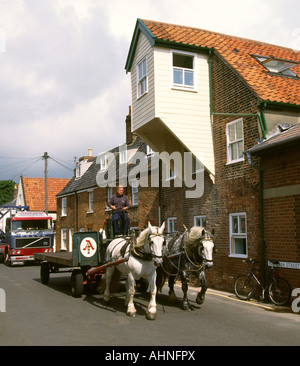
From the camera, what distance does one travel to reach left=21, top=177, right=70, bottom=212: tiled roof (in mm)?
45750

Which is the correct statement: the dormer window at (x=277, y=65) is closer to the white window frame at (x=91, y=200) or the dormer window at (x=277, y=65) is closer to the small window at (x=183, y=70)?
the small window at (x=183, y=70)

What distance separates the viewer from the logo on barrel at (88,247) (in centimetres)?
1110

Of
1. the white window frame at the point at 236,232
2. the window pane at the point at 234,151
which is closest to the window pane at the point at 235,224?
the white window frame at the point at 236,232

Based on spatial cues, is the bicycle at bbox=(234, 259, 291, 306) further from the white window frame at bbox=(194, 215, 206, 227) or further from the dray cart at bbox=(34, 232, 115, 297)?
the dray cart at bbox=(34, 232, 115, 297)

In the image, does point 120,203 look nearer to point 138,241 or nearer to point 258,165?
point 138,241

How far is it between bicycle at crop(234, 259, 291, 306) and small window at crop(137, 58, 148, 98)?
25.6ft

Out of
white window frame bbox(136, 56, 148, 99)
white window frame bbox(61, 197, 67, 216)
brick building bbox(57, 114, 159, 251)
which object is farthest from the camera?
white window frame bbox(61, 197, 67, 216)

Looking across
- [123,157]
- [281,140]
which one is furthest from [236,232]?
[123,157]

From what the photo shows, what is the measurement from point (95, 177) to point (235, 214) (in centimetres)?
1811

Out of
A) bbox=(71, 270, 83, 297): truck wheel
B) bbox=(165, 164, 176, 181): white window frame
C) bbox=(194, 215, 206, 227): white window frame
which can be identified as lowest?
bbox=(71, 270, 83, 297): truck wheel

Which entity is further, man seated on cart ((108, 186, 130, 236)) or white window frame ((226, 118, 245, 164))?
white window frame ((226, 118, 245, 164))

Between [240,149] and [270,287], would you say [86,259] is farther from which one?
[240,149]

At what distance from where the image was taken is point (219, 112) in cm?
1482

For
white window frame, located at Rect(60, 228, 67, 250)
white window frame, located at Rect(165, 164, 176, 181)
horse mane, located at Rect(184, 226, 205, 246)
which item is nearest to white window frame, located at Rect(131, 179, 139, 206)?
white window frame, located at Rect(165, 164, 176, 181)
